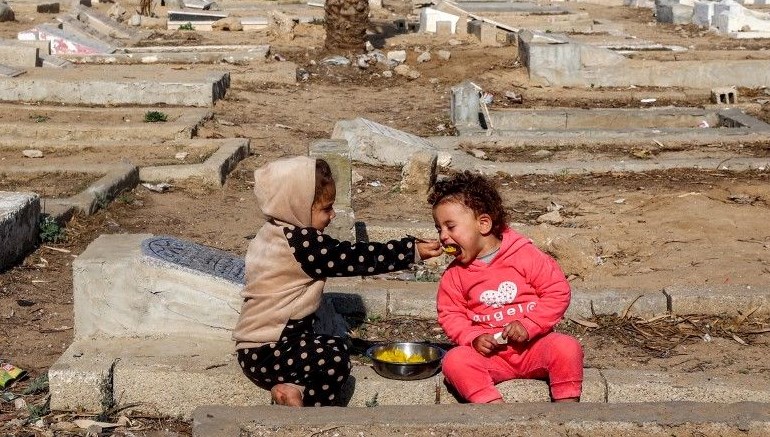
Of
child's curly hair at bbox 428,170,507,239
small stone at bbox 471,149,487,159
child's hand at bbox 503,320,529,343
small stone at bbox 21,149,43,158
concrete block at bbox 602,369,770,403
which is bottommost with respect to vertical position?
small stone at bbox 471,149,487,159

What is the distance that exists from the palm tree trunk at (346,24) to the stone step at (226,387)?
14.0 m

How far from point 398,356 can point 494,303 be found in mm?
552

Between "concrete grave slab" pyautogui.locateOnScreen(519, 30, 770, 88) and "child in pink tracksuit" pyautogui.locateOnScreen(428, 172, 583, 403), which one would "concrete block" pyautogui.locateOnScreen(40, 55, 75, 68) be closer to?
"concrete grave slab" pyautogui.locateOnScreen(519, 30, 770, 88)

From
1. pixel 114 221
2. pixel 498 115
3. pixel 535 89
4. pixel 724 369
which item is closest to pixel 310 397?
pixel 724 369

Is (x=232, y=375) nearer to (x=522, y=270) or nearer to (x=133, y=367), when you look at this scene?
(x=133, y=367)

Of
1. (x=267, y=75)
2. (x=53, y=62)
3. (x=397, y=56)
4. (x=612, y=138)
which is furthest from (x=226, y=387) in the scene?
(x=397, y=56)

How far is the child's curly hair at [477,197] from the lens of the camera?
15.6ft

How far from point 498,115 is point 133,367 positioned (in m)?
8.82

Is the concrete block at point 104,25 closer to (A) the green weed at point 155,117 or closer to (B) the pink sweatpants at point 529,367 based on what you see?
(A) the green weed at point 155,117

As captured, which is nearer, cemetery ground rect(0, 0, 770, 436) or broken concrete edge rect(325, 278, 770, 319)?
cemetery ground rect(0, 0, 770, 436)

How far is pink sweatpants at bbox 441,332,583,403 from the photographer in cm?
466

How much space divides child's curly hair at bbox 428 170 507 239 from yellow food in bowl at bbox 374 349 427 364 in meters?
0.69

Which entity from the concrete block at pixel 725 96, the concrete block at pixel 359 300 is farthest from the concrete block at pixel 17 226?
the concrete block at pixel 725 96

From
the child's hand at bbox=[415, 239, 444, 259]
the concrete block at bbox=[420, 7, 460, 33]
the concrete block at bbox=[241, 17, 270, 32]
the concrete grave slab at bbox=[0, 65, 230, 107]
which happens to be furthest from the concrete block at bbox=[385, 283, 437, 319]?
the concrete block at bbox=[241, 17, 270, 32]
